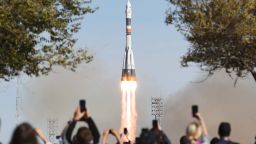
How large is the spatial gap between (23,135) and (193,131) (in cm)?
518

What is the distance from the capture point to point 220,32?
3447cm

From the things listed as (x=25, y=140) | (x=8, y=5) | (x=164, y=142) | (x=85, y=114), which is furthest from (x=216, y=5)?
(x=25, y=140)

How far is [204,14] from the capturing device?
115ft

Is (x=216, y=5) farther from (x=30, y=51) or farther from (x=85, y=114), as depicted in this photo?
(x=85, y=114)

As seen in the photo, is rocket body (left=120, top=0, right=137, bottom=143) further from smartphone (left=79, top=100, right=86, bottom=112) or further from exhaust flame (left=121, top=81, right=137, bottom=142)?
smartphone (left=79, top=100, right=86, bottom=112)

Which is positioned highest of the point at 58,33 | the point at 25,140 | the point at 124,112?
the point at 58,33

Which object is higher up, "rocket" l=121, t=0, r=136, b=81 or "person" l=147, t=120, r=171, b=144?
"rocket" l=121, t=0, r=136, b=81

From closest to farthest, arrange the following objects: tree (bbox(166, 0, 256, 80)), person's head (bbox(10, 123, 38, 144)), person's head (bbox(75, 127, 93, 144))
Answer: person's head (bbox(10, 123, 38, 144)) < person's head (bbox(75, 127, 93, 144)) < tree (bbox(166, 0, 256, 80))

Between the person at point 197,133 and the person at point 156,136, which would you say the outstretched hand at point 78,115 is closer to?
the person at point 156,136

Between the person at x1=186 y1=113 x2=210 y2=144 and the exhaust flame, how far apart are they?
62.5 meters

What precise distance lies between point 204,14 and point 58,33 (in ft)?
25.6

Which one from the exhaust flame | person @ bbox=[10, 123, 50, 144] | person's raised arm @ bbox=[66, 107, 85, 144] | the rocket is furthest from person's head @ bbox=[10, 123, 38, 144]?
the rocket

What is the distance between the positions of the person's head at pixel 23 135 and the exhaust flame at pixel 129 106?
222 ft

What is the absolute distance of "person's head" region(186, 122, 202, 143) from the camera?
12.7m
